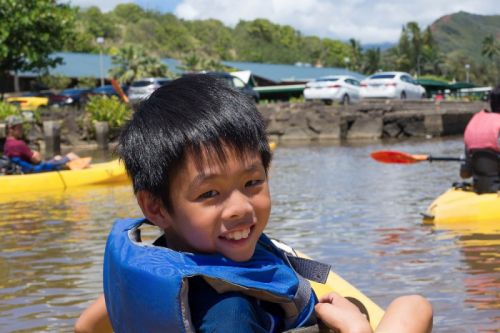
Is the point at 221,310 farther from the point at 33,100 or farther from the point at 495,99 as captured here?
the point at 33,100

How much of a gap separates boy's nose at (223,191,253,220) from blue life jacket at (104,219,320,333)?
4.1 inches

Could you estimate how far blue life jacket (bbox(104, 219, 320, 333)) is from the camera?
1.96 metres

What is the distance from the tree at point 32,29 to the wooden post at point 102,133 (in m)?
4.70

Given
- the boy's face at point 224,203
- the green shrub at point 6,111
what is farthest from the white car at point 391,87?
the boy's face at point 224,203

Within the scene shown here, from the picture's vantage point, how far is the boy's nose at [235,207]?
2.03 m

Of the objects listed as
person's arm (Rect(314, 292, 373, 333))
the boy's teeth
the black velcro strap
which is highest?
the boy's teeth

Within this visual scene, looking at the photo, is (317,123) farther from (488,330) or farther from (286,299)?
Result: (286,299)

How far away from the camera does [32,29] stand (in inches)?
1065

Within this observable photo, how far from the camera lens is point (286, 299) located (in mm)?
2066

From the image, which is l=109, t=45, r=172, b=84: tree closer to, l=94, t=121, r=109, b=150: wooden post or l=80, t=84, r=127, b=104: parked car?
l=80, t=84, r=127, b=104: parked car

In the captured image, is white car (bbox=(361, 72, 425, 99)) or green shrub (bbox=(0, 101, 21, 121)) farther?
white car (bbox=(361, 72, 425, 99))

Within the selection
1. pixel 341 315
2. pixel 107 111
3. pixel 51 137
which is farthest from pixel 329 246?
pixel 107 111

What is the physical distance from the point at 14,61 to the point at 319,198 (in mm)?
20160

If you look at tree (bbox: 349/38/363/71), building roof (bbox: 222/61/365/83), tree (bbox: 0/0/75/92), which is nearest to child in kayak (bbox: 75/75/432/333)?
tree (bbox: 0/0/75/92)
